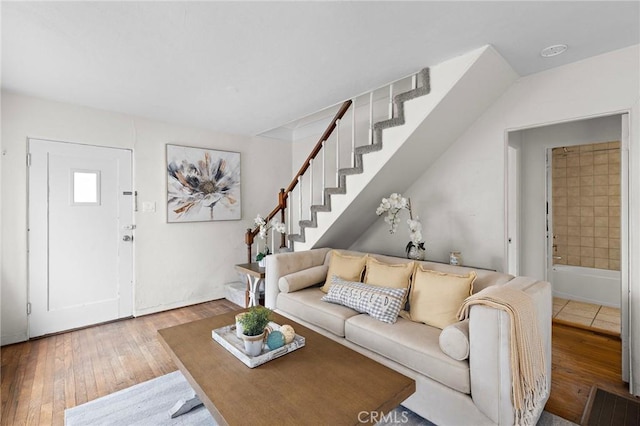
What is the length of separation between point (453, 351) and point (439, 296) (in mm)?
475

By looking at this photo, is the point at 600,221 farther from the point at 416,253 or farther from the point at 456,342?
the point at 456,342

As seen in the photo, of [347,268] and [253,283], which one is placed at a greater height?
[347,268]

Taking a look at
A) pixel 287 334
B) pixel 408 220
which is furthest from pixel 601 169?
pixel 287 334

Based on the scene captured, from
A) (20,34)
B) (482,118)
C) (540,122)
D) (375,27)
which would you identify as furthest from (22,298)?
(540,122)

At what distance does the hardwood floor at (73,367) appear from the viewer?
199 centimetres

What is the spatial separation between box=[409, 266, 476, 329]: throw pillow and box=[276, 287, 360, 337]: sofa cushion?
0.48 m

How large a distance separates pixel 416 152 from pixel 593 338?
2433mm

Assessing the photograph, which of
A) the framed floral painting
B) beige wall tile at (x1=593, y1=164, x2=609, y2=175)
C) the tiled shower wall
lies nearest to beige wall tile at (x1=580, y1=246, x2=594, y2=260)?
the tiled shower wall

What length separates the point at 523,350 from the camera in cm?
149

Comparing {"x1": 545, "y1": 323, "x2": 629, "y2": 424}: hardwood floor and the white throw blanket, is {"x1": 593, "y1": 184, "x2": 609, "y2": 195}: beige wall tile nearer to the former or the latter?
{"x1": 545, "y1": 323, "x2": 629, "y2": 424}: hardwood floor

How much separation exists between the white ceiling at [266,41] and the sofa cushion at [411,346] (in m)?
1.90

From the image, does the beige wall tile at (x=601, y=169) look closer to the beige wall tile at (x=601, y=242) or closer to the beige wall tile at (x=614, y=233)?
the beige wall tile at (x=614, y=233)

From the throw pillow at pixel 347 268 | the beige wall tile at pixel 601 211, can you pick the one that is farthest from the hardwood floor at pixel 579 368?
the beige wall tile at pixel 601 211

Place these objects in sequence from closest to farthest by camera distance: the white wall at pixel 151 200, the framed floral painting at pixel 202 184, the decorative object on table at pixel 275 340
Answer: the decorative object on table at pixel 275 340
the white wall at pixel 151 200
the framed floral painting at pixel 202 184
